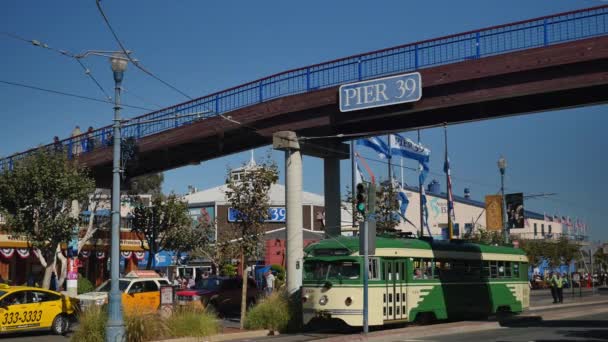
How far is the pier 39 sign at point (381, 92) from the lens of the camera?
24.2m

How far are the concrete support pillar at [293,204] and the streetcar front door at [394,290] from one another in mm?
4289

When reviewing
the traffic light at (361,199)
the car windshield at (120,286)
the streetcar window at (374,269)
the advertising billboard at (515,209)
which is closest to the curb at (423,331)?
the streetcar window at (374,269)

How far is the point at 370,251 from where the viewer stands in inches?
842

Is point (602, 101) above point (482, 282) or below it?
above

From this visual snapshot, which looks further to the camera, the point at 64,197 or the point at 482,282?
the point at 64,197

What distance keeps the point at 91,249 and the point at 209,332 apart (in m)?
27.0

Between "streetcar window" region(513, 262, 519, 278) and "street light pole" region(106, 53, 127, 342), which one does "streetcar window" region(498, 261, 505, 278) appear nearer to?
"streetcar window" region(513, 262, 519, 278)

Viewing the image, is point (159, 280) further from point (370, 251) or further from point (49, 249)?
point (370, 251)

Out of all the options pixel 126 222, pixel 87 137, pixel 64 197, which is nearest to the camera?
pixel 64 197

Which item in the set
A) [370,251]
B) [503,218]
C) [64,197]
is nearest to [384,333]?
[370,251]

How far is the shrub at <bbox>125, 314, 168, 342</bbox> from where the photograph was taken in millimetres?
18453

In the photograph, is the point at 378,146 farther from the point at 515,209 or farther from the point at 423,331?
the point at 423,331

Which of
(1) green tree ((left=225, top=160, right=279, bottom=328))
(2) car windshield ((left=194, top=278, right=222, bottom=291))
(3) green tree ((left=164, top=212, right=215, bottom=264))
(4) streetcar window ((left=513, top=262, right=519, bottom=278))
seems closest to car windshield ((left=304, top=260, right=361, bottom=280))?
(1) green tree ((left=225, top=160, right=279, bottom=328))

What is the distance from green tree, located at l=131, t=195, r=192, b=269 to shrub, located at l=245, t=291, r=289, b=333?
2224cm
